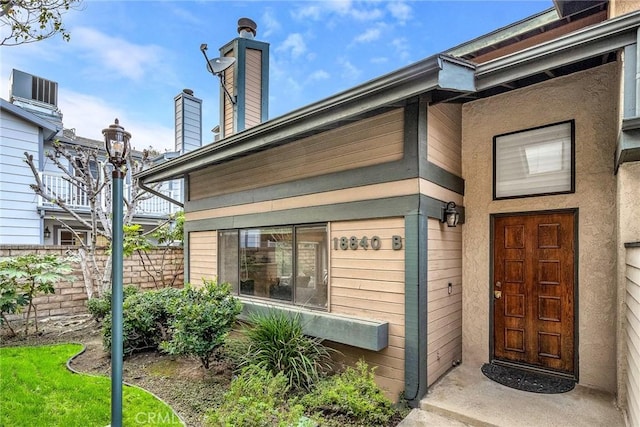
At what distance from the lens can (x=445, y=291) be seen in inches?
173

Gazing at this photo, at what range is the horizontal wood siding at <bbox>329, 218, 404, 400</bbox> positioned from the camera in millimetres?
3842

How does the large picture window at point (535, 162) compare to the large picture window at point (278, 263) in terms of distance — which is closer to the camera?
the large picture window at point (535, 162)

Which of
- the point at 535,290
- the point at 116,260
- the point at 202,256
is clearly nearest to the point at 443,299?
the point at 535,290

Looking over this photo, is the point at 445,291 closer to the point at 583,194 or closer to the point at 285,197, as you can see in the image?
the point at 583,194

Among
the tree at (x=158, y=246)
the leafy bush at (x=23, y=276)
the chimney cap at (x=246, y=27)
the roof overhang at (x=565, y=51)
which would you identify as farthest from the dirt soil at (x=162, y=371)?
the chimney cap at (x=246, y=27)

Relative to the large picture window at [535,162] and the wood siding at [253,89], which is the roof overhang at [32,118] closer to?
the wood siding at [253,89]

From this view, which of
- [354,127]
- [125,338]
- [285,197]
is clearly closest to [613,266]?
[354,127]

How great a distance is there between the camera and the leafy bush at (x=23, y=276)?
5.50 metres

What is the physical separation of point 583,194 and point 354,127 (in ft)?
9.59

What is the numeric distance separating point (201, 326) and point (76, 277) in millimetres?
4746

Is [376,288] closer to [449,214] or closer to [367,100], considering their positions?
[449,214]

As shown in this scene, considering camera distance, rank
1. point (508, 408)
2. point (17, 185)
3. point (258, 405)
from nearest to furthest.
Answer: point (258, 405)
point (508, 408)
point (17, 185)

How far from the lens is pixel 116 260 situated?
3041 millimetres

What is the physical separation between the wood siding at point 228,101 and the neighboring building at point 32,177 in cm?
263
